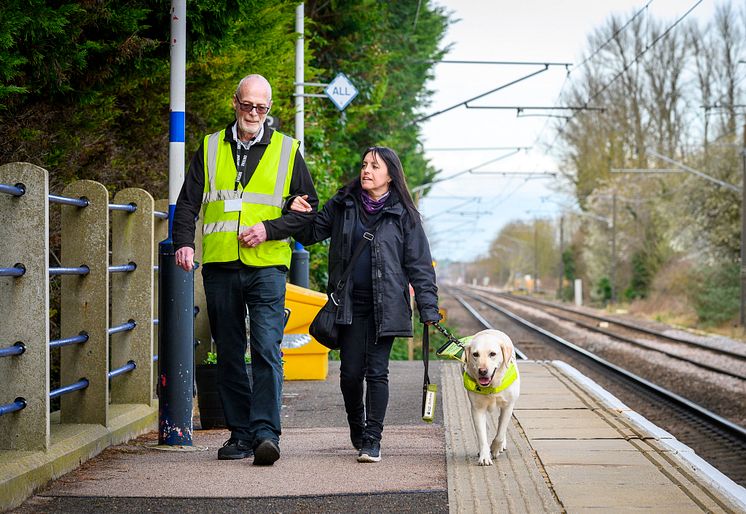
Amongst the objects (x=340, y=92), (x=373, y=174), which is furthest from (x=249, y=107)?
(x=340, y=92)

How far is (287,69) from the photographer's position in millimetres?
14578

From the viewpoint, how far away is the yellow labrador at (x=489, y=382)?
686 centimetres

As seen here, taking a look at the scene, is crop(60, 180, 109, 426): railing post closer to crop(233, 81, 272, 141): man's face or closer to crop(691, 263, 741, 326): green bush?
crop(233, 81, 272, 141): man's face

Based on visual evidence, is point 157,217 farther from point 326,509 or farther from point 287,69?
point 287,69

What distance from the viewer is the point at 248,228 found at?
22.3ft

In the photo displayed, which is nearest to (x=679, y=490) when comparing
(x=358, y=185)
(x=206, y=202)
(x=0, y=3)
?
(x=358, y=185)

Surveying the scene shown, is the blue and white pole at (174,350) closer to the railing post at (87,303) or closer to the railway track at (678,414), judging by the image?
the railing post at (87,303)

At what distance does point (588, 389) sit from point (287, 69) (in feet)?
17.7

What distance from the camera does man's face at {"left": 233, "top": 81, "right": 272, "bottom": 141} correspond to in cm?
688

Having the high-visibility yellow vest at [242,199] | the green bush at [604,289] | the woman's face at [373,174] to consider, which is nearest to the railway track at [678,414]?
the woman's face at [373,174]

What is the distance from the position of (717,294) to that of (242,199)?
3461cm

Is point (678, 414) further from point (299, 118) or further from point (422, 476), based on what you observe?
point (422, 476)

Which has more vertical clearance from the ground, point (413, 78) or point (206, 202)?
point (413, 78)

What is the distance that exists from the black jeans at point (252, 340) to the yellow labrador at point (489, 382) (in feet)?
3.62
